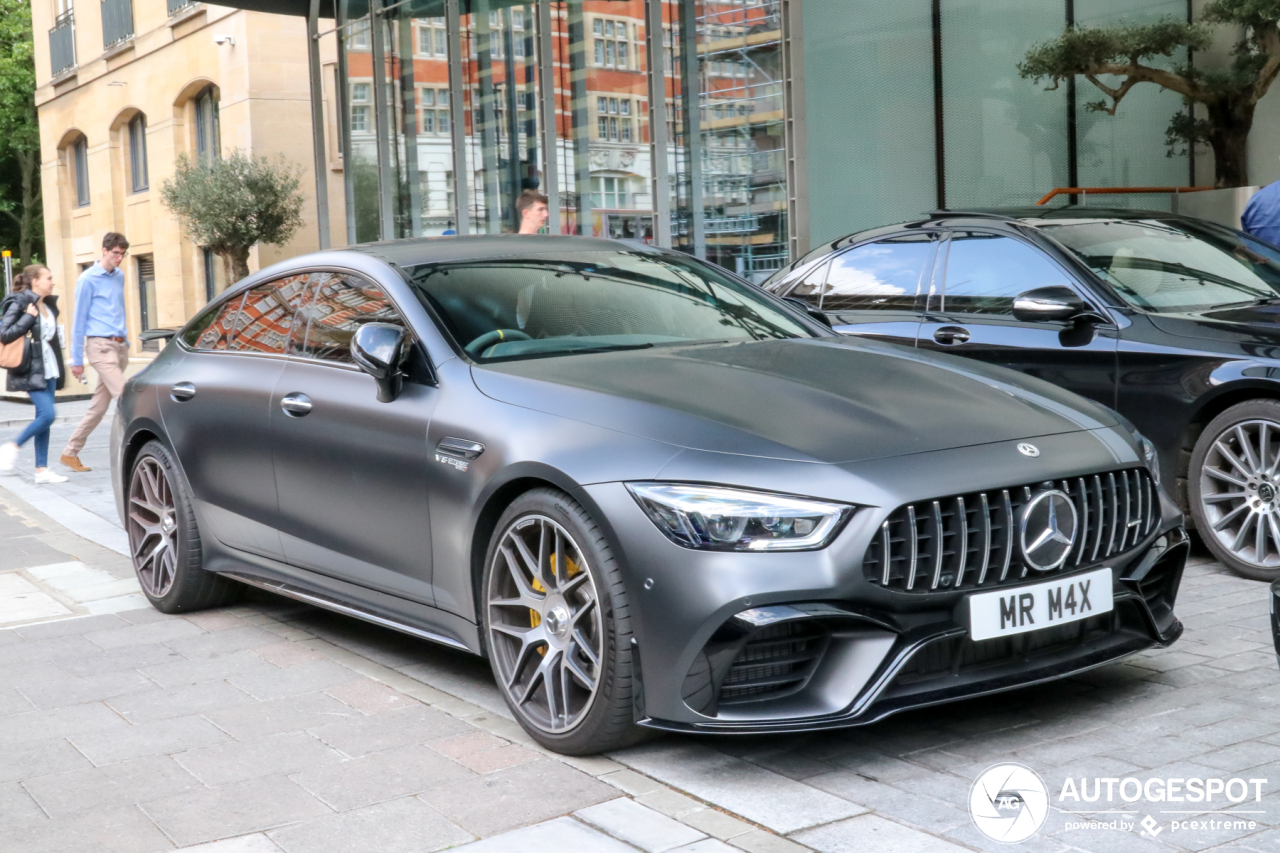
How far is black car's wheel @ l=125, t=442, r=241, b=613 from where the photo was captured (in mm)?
5957

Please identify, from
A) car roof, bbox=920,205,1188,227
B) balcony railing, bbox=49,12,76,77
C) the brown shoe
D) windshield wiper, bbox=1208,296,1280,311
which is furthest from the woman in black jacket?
balcony railing, bbox=49,12,76,77

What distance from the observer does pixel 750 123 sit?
581 inches

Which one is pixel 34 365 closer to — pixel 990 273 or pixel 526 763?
pixel 990 273

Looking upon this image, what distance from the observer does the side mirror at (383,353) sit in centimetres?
451

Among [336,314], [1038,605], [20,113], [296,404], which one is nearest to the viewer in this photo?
[1038,605]

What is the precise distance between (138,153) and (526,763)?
3132 cm

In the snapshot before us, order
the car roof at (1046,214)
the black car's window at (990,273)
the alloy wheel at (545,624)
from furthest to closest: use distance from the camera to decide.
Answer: the car roof at (1046,214), the black car's window at (990,273), the alloy wheel at (545,624)

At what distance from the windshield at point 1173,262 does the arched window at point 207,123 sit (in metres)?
23.3

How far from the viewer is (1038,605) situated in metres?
3.69

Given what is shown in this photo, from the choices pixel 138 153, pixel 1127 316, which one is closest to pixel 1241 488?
pixel 1127 316

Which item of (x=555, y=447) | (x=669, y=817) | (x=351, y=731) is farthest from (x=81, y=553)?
(x=669, y=817)

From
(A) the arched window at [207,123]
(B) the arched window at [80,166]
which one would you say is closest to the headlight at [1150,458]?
(A) the arched window at [207,123]

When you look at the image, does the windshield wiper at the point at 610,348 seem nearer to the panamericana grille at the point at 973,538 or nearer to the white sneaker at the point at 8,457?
the panamericana grille at the point at 973,538

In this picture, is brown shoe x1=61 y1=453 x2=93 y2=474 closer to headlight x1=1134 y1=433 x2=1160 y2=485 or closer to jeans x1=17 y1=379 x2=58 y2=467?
jeans x1=17 y1=379 x2=58 y2=467
